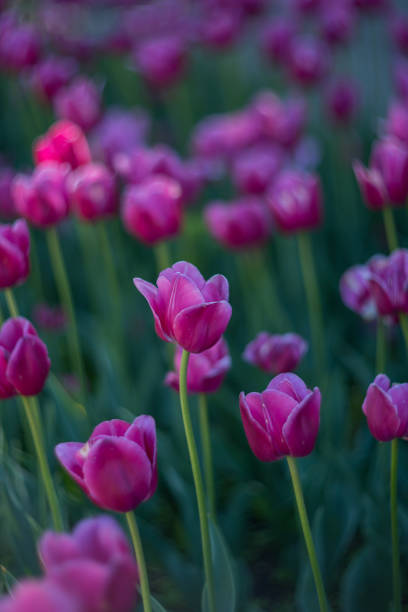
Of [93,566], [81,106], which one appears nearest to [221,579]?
[93,566]

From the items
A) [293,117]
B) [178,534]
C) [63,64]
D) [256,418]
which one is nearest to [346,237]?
[293,117]

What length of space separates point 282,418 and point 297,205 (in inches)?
31.6

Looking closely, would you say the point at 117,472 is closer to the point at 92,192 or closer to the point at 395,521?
the point at 395,521

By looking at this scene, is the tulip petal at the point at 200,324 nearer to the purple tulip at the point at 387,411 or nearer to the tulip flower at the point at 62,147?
the purple tulip at the point at 387,411

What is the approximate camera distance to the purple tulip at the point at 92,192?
1510 mm

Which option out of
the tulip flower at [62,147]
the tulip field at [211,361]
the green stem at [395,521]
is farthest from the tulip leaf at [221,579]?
the tulip flower at [62,147]

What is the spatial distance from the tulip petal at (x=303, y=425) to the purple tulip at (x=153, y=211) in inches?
27.3

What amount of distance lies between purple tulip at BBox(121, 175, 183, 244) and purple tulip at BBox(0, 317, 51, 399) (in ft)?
1.63

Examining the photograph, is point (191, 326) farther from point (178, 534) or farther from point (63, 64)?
point (63, 64)

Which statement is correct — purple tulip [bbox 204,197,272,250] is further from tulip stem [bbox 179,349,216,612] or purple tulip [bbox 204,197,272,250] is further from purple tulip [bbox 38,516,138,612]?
purple tulip [bbox 38,516,138,612]

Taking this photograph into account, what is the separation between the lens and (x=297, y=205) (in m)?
1.54

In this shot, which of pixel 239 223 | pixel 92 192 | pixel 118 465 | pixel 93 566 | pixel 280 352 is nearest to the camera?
pixel 93 566

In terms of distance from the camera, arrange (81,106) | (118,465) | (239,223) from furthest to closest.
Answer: (81,106) → (239,223) → (118,465)

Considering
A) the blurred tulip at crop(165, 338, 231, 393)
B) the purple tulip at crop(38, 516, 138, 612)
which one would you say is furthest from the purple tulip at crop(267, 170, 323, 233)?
the purple tulip at crop(38, 516, 138, 612)
